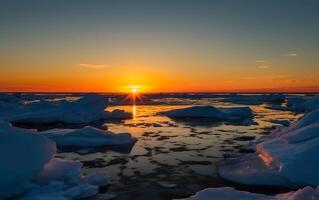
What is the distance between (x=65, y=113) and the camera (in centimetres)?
2053

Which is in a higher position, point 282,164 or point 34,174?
point 282,164

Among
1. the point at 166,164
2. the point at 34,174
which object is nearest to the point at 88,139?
the point at 166,164

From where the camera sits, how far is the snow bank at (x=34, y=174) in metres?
6.25

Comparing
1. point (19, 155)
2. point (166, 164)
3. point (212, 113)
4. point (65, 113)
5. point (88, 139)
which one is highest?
point (19, 155)

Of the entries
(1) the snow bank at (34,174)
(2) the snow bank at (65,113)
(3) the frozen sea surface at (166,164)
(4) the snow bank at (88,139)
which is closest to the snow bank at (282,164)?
(3) the frozen sea surface at (166,164)

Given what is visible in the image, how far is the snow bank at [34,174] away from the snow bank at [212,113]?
54.1 ft

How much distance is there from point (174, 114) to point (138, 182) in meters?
16.9

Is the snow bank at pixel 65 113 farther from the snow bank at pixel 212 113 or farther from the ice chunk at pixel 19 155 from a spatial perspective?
the ice chunk at pixel 19 155

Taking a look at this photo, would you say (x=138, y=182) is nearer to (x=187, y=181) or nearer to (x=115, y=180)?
(x=115, y=180)

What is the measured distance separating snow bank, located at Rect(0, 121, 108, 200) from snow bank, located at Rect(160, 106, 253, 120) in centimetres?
1648

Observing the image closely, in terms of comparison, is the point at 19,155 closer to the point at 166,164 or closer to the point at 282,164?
the point at 166,164

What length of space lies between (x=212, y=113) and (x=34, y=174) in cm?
1763

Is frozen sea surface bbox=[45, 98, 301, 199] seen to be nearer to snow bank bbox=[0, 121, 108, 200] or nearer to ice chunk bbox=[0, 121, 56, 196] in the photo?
snow bank bbox=[0, 121, 108, 200]

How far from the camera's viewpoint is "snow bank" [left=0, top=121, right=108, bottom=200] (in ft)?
20.5
